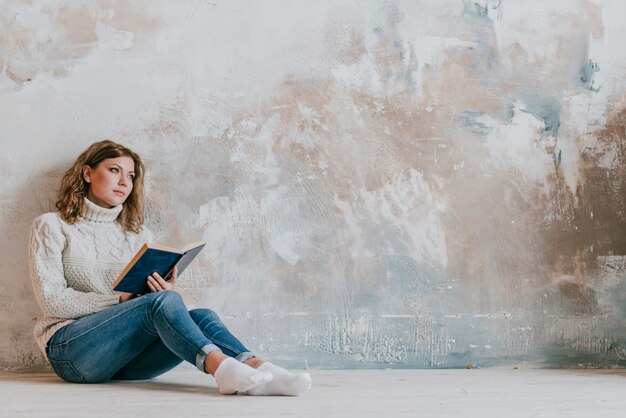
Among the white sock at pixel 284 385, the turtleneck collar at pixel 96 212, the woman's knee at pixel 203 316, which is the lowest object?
the white sock at pixel 284 385

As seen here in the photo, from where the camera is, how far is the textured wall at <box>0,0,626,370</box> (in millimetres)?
2912

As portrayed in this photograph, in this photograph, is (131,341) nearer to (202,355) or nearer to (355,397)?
(202,355)

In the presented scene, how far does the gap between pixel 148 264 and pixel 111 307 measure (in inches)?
8.8

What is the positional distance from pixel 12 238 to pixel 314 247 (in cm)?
120

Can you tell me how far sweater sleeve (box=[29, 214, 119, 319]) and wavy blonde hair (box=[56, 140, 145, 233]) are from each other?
129mm

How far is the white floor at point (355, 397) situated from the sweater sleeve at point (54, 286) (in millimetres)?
255

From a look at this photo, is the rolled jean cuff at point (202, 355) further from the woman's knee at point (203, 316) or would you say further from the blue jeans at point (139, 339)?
the woman's knee at point (203, 316)

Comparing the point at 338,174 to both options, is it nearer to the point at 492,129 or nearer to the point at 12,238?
the point at 492,129

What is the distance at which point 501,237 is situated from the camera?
3.00m

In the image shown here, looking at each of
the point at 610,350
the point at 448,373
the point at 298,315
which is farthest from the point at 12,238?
the point at 610,350

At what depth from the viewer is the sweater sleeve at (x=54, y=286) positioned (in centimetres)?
244

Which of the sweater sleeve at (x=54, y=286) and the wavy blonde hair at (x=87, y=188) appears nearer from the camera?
the sweater sleeve at (x=54, y=286)

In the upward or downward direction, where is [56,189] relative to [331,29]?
downward

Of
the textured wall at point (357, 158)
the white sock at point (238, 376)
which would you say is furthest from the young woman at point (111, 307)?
the textured wall at point (357, 158)
